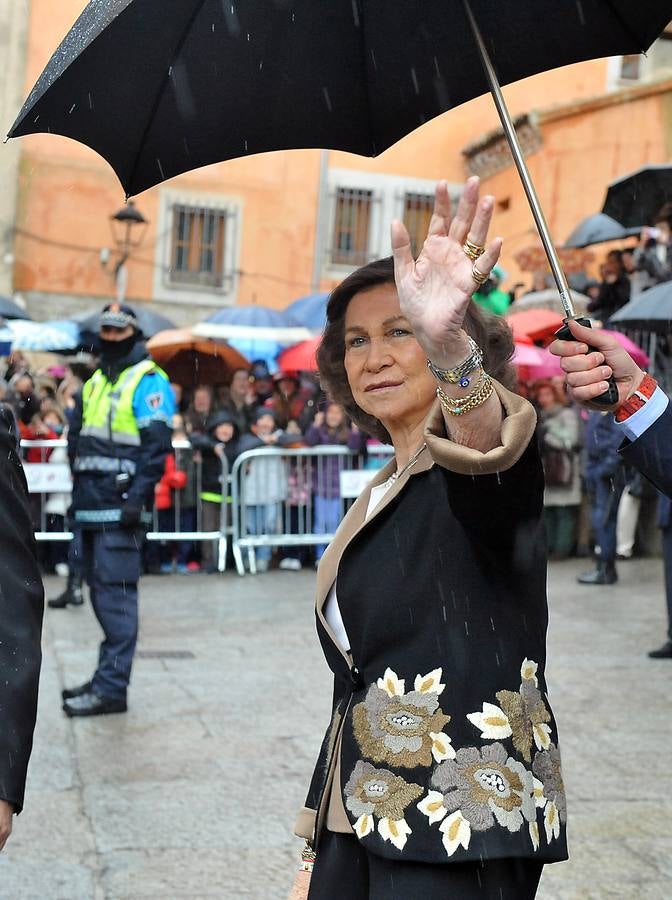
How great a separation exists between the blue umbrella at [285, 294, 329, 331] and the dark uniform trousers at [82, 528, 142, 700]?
9020mm

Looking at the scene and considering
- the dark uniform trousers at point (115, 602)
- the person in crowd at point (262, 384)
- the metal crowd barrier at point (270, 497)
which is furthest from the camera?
the person in crowd at point (262, 384)

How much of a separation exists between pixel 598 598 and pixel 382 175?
57.2 ft

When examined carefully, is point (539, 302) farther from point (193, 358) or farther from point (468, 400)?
point (468, 400)

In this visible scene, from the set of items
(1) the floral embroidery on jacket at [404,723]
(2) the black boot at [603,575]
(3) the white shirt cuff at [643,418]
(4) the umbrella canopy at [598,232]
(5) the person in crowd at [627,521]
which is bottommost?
(2) the black boot at [603,575]

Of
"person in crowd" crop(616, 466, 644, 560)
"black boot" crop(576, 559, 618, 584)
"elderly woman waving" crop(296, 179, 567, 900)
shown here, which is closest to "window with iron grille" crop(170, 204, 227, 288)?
"person in crowd" crop(616, 466, 644, 560)

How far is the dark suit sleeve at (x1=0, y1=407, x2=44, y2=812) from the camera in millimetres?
2371

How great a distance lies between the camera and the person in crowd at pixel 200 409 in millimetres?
13270

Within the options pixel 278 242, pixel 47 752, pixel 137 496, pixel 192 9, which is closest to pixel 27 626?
pixel 192 9

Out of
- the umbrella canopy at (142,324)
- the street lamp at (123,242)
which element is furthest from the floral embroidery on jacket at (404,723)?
the street lamp at (123,242)

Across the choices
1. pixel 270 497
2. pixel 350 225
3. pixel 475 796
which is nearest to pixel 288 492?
pixel 270 497

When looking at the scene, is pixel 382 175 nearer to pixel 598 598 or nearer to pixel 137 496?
pixel 598 598

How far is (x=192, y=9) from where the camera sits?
250cm

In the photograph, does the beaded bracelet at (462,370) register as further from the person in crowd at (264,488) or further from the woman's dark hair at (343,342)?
the person in crowd at (264,488)

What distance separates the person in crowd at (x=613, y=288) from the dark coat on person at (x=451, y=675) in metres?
10.6
